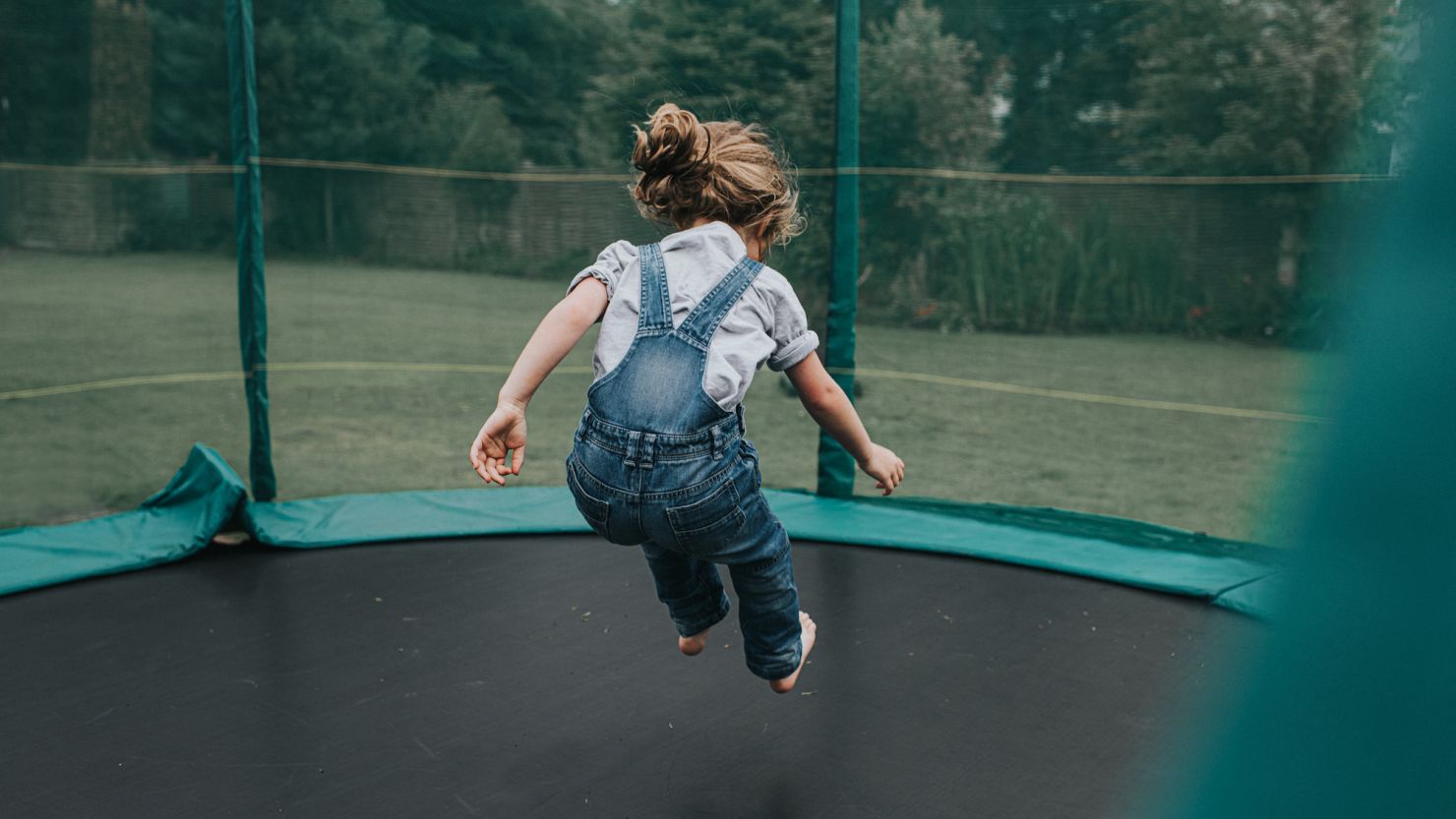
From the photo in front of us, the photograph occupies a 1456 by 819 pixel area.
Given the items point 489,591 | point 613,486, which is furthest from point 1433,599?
point 489,591

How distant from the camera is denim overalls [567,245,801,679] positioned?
1.66 m

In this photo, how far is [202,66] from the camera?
334 cm

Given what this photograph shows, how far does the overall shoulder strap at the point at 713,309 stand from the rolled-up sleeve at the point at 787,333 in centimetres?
6

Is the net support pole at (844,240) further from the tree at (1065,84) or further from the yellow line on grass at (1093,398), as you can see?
the tree at (1065,84)

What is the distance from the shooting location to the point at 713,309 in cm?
170

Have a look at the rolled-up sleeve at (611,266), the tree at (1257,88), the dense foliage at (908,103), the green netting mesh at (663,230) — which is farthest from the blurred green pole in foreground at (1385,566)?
the tree at (1257,88)

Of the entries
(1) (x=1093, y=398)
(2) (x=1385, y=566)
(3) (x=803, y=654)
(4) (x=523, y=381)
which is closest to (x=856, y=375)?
(1) (x=1093, y=398)

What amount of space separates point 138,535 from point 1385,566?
10.4 ft

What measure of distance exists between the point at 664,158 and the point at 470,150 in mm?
2048

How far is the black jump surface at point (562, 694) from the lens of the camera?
1.85m

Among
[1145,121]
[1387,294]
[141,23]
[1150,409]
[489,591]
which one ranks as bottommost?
→ [489,591]

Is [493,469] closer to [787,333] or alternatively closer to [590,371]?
[787,333]

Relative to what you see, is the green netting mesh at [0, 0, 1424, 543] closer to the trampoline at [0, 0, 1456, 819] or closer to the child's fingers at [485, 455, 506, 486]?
the trampoline at [0, 0, 1456, 819]

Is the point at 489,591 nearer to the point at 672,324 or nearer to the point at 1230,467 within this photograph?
the point at 672,324
